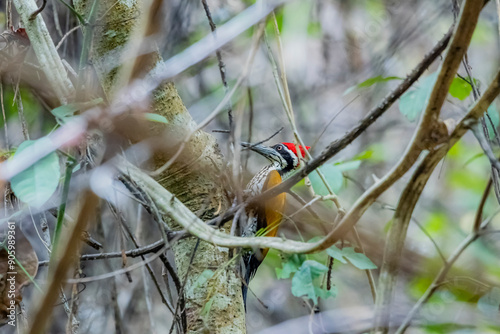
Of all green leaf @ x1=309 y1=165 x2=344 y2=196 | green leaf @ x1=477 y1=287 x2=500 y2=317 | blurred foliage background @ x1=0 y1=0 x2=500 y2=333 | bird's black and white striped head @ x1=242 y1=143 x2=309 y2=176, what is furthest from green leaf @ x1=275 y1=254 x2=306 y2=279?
bird's black and white striped head @ x1=242 y1=143 x2=309 y2=176

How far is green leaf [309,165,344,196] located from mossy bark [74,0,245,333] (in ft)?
0.91

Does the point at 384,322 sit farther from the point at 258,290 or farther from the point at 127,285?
the point at 258,290

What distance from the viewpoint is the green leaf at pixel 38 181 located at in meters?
0.83

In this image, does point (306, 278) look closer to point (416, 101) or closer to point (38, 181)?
point (416, 101)

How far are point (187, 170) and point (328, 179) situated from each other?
1.48ft

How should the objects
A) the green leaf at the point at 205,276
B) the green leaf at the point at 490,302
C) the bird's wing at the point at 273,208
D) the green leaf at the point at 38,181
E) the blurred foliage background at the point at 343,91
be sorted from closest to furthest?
the green leaf at the point at 38,181
the green leaf at the point at 490,302
the green leaf at the point at 205,276
the bird's wing at the point at 273,208
the blurred foliage background at the point at 343,91

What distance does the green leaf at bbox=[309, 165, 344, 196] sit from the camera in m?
1.21

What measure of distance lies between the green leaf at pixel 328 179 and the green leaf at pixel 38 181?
2.03 ft

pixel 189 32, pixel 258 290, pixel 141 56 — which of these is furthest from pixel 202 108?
pixel 141 56

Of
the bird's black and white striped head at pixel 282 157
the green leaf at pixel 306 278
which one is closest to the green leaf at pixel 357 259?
the green leaf at pixel 306 278

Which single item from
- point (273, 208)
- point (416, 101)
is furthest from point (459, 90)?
point (273, 208)

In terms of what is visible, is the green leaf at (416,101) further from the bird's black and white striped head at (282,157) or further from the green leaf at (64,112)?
the bird's black and white striped head at (282,157)

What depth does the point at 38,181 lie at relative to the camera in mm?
840

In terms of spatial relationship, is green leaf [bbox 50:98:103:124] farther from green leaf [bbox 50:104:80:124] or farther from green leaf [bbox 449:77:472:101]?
green leaf [bbox 449:77:472:101]
